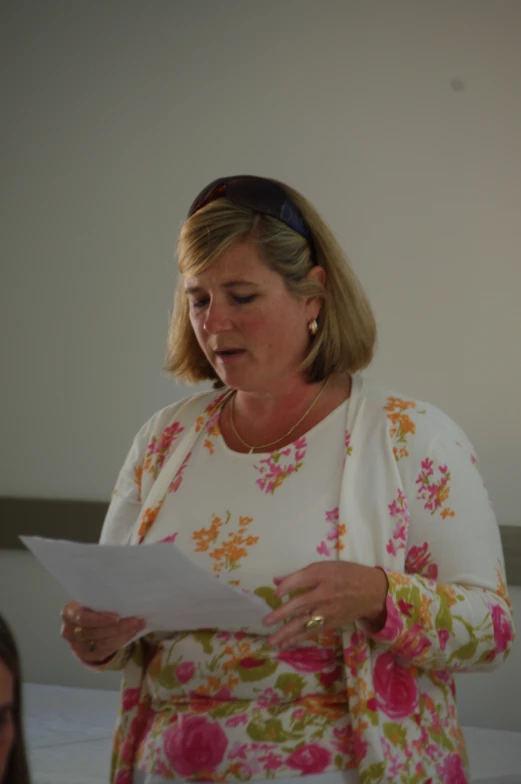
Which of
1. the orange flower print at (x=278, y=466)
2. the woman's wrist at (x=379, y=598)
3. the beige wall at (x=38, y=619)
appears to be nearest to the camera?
the woman's wrist at (x=379, y=598)

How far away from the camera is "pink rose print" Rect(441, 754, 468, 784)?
61.7 inches

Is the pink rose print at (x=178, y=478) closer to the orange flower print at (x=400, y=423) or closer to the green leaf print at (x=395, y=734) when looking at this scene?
the orange flower print at (x=400, y=423)

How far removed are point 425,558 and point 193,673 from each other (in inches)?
15.8

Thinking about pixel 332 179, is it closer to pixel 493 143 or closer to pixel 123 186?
pixel 493 143

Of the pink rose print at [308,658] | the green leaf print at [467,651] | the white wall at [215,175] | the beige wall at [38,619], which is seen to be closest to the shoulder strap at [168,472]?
the pink rose print at [308,658]

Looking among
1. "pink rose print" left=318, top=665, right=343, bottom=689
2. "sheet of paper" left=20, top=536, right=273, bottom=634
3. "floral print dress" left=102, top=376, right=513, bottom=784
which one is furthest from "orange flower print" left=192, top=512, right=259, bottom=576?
"pink rose print" left=318, top=665, right=343, bottom=689

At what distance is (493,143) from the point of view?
289cm

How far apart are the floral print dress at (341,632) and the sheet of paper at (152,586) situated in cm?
10

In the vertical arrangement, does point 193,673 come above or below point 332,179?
below

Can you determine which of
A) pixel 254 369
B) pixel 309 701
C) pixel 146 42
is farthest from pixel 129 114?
pixel 309 701

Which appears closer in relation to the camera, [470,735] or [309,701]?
[309,701]

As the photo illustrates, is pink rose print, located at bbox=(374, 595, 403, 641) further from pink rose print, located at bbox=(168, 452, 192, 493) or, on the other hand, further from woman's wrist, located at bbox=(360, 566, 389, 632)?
pink rose print, located at bbox=(168, 452, 192, 493)

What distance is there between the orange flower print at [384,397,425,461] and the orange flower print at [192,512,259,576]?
263 millimetres

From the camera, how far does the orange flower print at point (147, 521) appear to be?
5.76 ft
